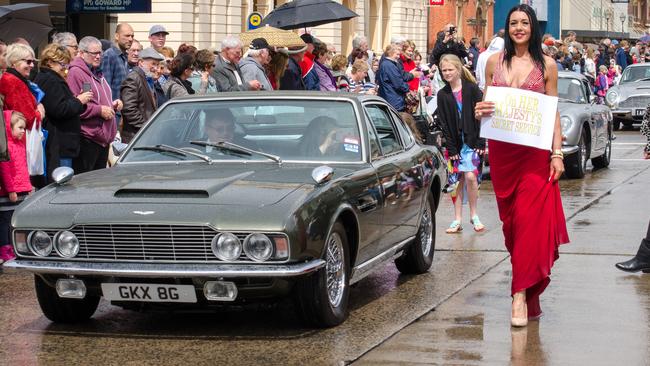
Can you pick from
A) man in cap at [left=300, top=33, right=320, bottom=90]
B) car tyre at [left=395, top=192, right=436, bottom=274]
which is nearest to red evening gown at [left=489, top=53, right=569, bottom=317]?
car tyre at [left=395, top=192, right=436, bottom=274]

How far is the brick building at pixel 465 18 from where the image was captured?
65.1 m

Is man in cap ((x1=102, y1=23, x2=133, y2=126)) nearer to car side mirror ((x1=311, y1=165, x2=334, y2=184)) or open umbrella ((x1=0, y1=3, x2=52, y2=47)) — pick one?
open umbrella ((x1=0, y1=3, x2=52, y2=47))

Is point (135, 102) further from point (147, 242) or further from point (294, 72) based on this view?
point (147, 242)

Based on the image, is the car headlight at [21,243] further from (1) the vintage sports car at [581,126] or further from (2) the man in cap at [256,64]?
(1) the vintage sports car at [581,126]

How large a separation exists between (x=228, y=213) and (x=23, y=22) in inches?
381

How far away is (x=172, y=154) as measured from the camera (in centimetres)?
898

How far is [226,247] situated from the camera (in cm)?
755

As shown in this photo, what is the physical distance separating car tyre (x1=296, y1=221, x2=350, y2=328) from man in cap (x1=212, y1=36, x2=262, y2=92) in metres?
5.62

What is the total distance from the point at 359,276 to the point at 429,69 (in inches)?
701

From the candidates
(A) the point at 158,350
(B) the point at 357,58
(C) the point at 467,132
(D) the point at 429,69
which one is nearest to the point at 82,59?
(C) the point at 467,132

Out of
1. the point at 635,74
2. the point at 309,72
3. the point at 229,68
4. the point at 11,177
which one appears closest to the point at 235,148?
the point at 11,177

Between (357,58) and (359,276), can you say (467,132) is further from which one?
(357,58)

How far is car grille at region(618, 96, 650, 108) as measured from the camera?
1190 inches

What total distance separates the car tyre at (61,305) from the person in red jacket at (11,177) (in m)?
2.64
